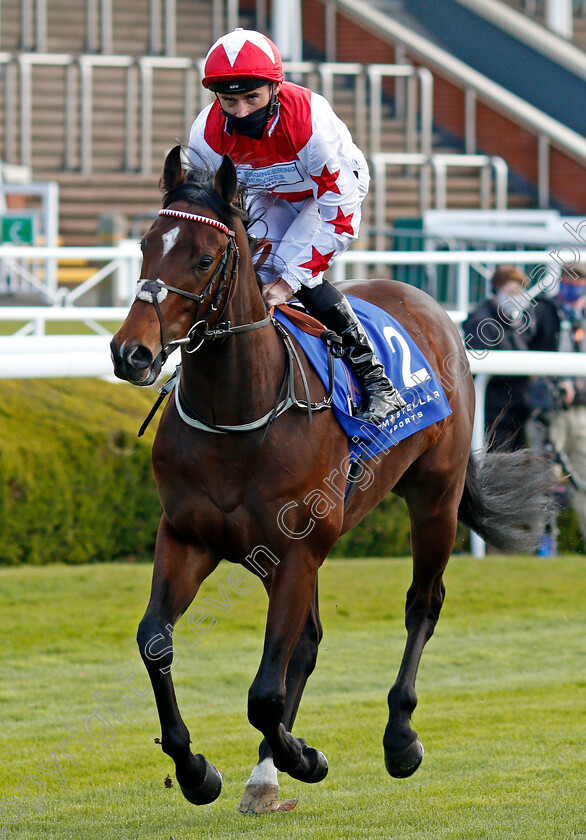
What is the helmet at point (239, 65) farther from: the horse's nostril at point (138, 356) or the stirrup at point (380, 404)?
the stirrup at point (380, 404)

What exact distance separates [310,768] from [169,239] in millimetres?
1582

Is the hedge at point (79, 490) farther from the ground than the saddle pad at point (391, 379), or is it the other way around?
the saddle pad at point (391, 379)

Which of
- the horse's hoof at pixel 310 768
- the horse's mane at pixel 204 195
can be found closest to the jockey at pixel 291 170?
the horse's mane at pixel 204 195

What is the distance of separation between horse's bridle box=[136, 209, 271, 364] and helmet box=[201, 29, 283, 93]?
0.43 metres

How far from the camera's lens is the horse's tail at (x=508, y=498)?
5102 mm

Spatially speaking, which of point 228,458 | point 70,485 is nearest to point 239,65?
point 228,458

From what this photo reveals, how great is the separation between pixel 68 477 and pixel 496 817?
373 cm

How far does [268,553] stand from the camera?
11.9ft

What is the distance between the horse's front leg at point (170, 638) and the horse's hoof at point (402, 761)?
648 millimetres

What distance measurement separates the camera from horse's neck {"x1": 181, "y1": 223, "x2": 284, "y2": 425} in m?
3.54

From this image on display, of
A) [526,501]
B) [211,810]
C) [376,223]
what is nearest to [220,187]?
[211,810]

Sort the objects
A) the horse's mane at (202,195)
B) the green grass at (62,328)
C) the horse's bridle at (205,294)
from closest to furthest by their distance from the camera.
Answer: the horse's bridle at (205,294)
the horse's mane at (202,195)
the green grass at (62,328)

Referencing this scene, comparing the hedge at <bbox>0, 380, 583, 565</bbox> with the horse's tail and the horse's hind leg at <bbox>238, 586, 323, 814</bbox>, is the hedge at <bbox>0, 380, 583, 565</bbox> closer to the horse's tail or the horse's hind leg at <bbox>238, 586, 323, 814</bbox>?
the horse's tail

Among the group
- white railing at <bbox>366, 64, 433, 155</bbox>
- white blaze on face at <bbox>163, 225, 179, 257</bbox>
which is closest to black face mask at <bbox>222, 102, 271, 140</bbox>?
white blaze on face at <bbox>163, 225, 179, 257</bbox>
